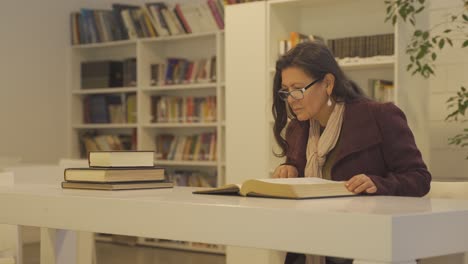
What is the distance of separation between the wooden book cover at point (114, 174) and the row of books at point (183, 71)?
4071 mm

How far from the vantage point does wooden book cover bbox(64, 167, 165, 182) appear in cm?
202

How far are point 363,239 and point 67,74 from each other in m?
6.21

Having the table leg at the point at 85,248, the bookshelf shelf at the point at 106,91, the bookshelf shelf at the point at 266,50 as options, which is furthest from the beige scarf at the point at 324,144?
the bookshelf shelf at the point at 106,91

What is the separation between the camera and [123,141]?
22.7 ft

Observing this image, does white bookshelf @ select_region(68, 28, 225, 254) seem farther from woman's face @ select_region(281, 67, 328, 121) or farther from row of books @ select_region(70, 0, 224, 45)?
woman's face @ select_region(281, 67, 328, 121)

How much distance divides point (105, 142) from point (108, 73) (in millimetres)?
626

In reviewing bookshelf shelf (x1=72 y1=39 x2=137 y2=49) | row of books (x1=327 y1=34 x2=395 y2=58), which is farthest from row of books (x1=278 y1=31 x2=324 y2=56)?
bookshelf shelf (x1=72 y1=39 x2=137 y2=49)

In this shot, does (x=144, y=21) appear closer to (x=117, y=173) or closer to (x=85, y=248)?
(x=85, y=248)

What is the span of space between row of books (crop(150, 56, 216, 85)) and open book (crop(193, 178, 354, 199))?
4.38 m

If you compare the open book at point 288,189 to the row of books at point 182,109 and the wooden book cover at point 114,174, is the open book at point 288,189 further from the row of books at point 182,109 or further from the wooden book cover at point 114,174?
the row of books at point 182,109

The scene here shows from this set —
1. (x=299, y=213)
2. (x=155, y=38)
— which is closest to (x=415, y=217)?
(x=299, y=213)

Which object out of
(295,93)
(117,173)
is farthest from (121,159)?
(295,93)

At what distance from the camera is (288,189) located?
1.69 m

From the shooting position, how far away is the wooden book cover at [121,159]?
80.9 inches
